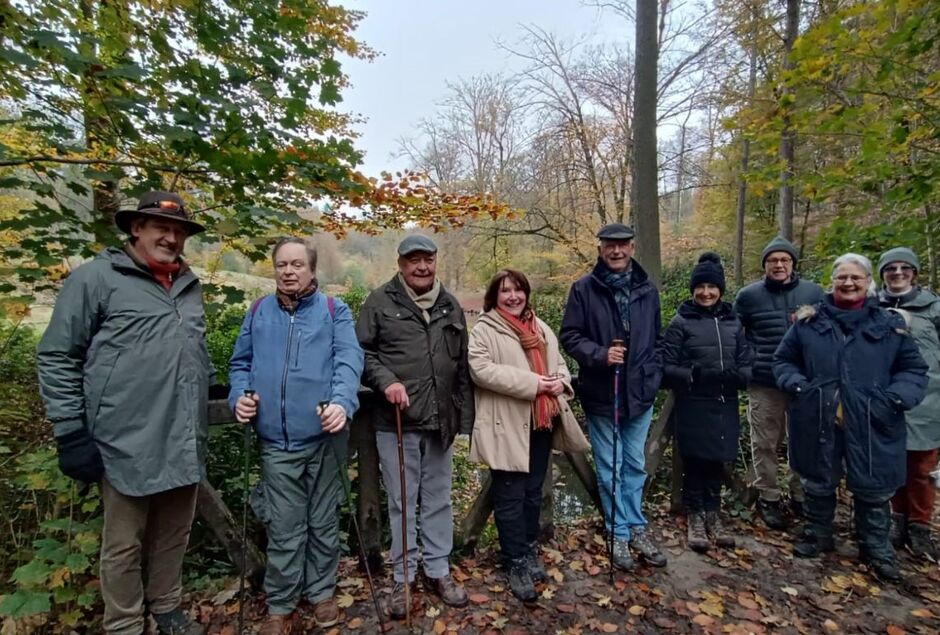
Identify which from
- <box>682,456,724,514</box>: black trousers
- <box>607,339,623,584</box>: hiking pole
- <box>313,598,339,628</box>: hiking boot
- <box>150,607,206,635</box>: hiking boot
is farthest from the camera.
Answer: <box>682,456,724,514</box>: black trousers

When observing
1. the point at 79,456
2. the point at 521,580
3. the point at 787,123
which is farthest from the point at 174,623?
the point at 787,123

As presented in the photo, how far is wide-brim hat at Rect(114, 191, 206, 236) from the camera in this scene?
2.20 m

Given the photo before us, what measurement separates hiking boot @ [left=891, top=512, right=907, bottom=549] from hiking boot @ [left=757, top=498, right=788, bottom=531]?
2.09 ft

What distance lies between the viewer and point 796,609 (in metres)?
2.69

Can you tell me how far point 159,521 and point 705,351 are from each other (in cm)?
334

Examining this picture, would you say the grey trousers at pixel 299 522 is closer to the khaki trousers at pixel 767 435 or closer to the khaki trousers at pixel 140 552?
the khaki trousers at pixel 140 552

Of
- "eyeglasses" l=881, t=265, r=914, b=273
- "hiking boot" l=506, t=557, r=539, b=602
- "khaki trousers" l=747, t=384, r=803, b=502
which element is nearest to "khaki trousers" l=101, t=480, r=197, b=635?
"hiking boot" l=506, t=557, r=539, b=602

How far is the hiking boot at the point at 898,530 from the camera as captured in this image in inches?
130

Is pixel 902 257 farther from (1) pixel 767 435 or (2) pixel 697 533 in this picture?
(2) pixel 697 533

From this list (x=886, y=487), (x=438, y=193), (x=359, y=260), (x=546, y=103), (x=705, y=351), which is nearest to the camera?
(x=886, y=487)

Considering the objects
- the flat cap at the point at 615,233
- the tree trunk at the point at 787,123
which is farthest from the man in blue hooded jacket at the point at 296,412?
the tree trunk at the point at 787,123

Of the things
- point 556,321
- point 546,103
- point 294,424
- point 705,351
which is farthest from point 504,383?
point 546,103

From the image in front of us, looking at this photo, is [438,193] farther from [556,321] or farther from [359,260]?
[359,260]

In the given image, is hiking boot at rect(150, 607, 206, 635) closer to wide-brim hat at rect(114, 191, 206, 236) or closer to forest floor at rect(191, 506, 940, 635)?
forest floor at rect(191, 506, 940, 635)
